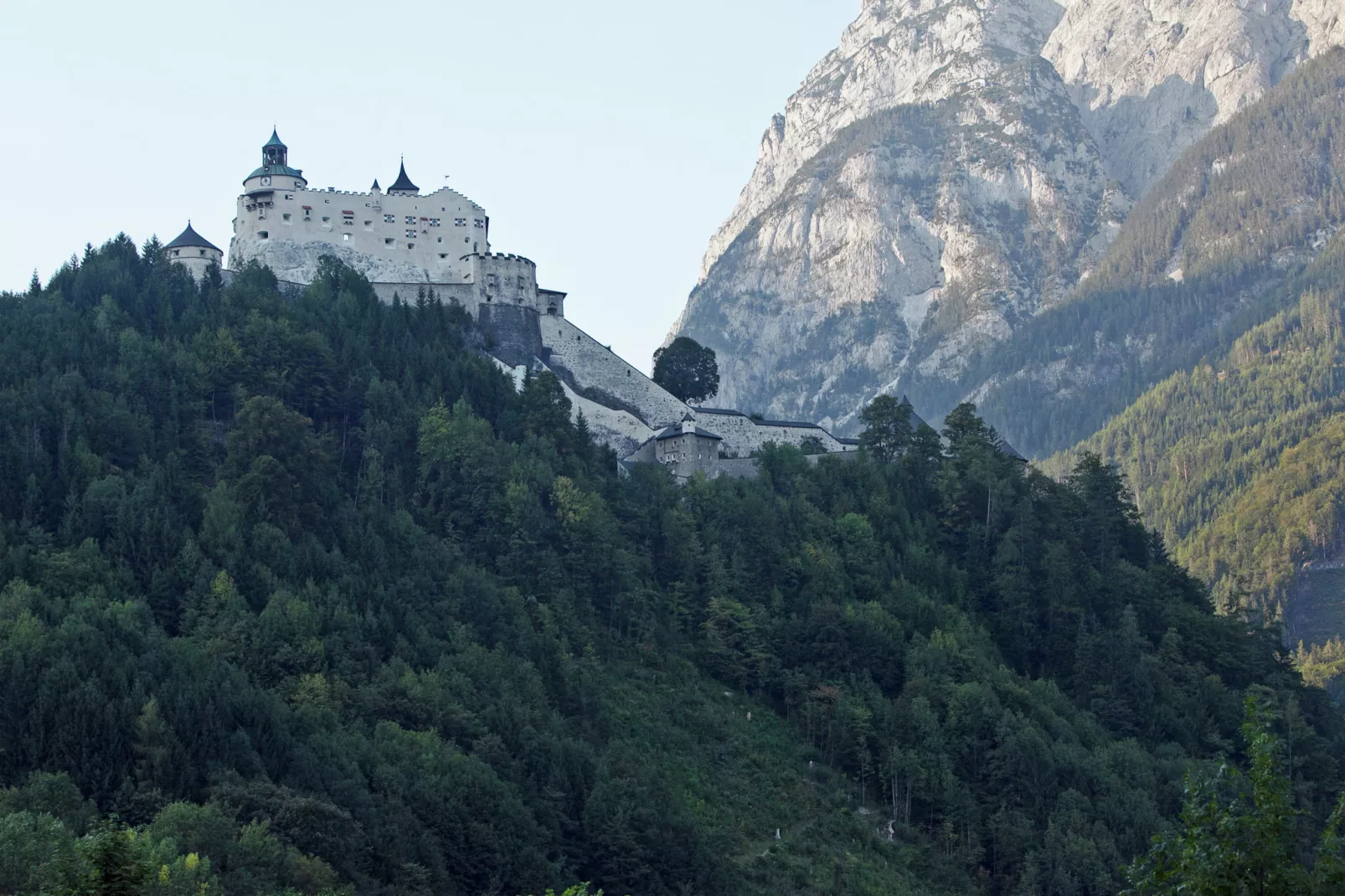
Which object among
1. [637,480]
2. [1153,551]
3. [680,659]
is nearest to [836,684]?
[680,659]

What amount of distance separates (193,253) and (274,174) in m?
6.64

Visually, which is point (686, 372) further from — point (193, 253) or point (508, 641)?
point (508, 641)

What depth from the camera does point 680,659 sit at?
7875cm

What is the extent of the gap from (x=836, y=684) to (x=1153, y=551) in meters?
33.3

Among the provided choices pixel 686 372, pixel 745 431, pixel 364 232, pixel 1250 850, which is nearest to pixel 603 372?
pixel 745 431

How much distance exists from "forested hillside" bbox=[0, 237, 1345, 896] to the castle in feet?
9.50

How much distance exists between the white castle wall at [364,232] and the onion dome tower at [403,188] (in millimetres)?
477

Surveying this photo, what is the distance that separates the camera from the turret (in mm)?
96625

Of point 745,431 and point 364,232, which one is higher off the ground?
point 364,232

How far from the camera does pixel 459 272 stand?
320ft

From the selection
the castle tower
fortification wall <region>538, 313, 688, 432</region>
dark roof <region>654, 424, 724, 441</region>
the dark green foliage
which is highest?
the castle tower

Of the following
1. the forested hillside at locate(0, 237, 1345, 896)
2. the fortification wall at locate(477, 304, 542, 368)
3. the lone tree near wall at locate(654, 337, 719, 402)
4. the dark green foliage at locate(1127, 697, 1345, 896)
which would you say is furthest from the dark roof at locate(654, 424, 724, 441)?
the dark green foliage at locate(1127, 697, 1345, 896)

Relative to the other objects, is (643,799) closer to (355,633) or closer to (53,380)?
(355,633)

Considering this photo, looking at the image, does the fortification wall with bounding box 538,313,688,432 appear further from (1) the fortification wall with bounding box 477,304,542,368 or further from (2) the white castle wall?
(2) the white castle wall
